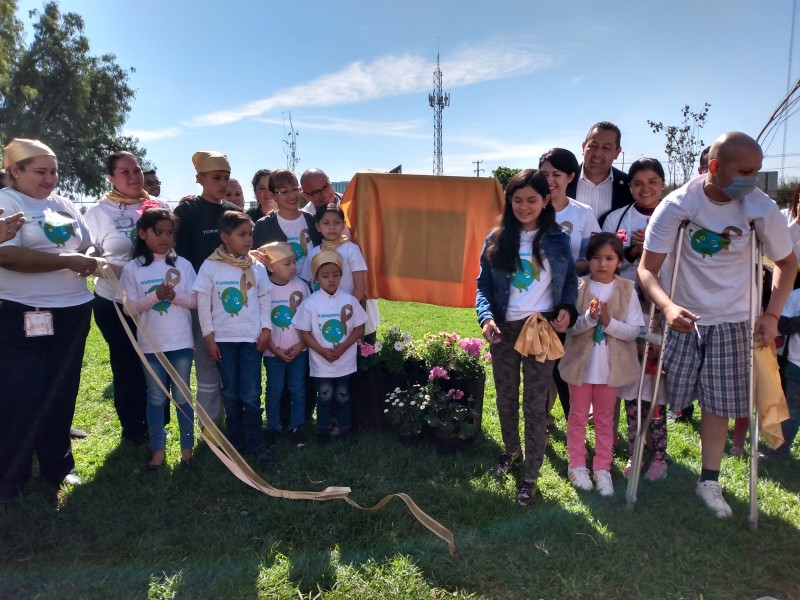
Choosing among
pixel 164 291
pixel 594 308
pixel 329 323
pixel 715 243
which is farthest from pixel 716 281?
pixel 164 291

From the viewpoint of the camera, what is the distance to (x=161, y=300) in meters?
4.12

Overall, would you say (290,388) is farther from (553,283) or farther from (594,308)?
(594,308)

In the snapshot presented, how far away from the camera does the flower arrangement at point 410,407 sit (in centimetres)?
461

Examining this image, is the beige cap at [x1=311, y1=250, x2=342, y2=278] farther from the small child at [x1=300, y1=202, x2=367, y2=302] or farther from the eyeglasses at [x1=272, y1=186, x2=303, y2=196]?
the eyeglasses at [x1=272, y1=186, x2=303, y2=196]

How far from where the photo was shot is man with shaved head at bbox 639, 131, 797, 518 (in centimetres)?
337

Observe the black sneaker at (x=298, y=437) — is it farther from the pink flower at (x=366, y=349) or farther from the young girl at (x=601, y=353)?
the young girl at (x=601, y=353)

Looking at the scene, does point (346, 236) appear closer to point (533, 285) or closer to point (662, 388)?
point (533, 285)

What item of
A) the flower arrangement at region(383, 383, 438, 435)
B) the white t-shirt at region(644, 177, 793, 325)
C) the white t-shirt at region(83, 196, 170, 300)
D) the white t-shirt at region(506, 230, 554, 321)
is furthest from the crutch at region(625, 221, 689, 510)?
the white t-shirt at region(83, 196, 170, 300)

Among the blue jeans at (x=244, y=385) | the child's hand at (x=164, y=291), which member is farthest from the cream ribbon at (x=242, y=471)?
the blue jeans at (x=244, y=385)

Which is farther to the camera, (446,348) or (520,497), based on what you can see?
(446,348)

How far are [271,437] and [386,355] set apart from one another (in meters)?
1.21

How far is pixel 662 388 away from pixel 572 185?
1.81m

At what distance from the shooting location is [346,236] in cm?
503

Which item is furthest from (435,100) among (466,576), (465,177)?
(466,576)
